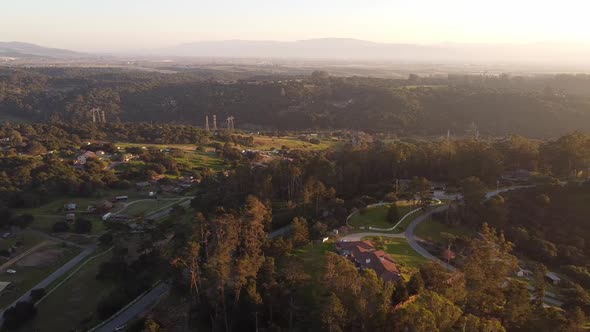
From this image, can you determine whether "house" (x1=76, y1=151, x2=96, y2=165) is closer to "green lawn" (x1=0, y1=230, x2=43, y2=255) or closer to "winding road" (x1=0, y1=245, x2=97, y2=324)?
"green lawn" (x1=0, y1=230, x2=43, y2=255)

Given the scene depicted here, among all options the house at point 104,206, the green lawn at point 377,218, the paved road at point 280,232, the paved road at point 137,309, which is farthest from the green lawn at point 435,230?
the house at point 104,206

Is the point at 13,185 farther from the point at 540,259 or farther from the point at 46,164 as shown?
the point at 540,259

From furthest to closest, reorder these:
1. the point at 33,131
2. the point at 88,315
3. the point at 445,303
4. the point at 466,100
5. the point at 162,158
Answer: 1. the point at 466,100
2. the point at 33,131
3. the point at 162,158
4. the point at 88,315
5. the point at 445,303

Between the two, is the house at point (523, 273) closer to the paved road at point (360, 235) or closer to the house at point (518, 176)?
the paved road at point (360, 235)

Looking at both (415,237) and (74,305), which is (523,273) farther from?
(74,305)

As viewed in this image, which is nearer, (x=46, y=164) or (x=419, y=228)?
(x=419, y=228)

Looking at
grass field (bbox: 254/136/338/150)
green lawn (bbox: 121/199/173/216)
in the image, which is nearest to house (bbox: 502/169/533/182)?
green lawn (bbox: 121/199/173/216)

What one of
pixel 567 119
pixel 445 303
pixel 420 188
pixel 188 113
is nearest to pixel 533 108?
pixel 567 119
